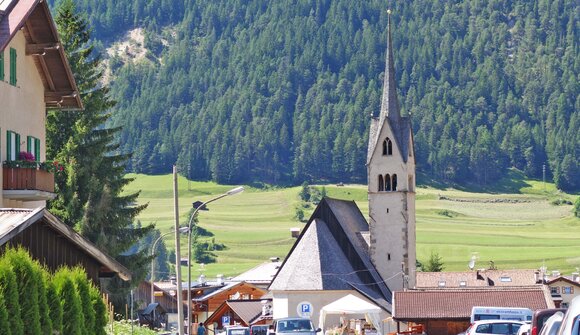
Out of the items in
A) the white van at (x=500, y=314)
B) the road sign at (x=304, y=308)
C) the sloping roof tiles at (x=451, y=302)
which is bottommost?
the road sign at (x=304, y=308)

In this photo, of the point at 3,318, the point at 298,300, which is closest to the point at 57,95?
the point at 3,318

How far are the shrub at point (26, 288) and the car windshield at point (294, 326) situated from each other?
79.9ft

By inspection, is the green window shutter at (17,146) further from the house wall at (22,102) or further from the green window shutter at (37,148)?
the green window shutter at (37,148)

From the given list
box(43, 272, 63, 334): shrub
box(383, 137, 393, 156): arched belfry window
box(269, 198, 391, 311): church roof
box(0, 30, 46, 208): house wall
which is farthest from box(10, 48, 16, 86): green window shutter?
box(383, 137, 393, 156): arched belfry window

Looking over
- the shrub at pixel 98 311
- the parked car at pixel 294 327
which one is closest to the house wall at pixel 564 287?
the parked car at pixel 294 327

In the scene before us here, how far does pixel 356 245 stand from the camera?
99.3m

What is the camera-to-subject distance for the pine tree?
5556 cm

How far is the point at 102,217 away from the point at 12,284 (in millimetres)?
35264

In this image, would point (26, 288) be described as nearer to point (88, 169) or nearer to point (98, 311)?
point (98, 311)

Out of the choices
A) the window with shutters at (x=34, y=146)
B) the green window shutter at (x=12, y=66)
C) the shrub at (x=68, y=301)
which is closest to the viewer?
the shrub at (x=68, y=301)

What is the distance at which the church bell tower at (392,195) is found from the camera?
3932 inches

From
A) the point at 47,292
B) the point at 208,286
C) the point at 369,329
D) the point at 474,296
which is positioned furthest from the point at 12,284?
the point at 208,286

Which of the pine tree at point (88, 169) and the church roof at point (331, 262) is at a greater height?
the pine tree at point (88, 169)

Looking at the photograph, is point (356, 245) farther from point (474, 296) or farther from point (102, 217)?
point (102, 217)
